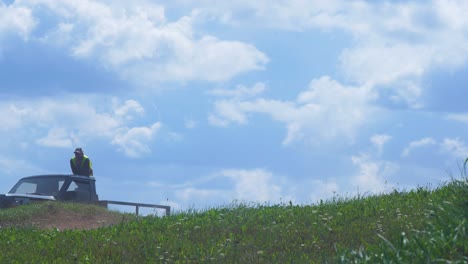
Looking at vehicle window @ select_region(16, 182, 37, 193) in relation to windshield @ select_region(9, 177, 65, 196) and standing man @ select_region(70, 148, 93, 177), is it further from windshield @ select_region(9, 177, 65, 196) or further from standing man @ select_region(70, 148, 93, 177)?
standing man @ select_region(70, 148, 93, 177)

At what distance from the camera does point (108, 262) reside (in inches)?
533

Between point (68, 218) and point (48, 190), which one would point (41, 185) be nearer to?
point (48, 190)

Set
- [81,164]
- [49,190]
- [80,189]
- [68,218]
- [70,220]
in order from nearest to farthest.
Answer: [70,220]
[68,218]
[49,190]
[80,189]
[81,164]

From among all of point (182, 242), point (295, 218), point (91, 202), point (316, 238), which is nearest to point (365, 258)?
point (316, 238)

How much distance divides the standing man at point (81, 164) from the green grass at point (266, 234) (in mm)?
9498

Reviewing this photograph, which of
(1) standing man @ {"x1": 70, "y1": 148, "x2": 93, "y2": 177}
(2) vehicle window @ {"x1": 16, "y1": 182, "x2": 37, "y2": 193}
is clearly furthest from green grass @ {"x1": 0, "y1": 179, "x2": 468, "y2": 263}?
(1) standing man @ {"x1": 70, "y1": 148, "x2": 93, "y2": 177}

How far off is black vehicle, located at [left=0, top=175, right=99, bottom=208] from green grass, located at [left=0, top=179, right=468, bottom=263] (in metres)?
8.07

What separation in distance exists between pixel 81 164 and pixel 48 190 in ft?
5.48

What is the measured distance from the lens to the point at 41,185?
27219 mm

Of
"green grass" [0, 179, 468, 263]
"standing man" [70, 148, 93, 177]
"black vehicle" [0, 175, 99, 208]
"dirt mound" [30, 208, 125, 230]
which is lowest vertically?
"green grass" [0, 179, 468, 263]

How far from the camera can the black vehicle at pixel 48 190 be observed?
88.1 ft

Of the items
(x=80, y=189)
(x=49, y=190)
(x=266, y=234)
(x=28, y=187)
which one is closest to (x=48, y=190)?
(x=49, y=190)

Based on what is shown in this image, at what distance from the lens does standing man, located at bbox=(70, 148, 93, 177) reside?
28266mm

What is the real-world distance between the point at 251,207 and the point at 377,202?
3.38 metres
